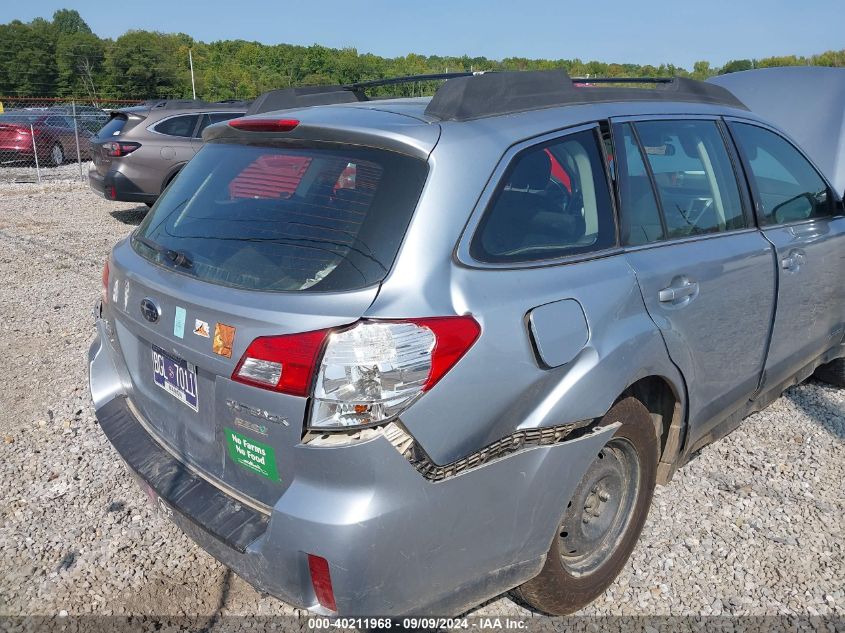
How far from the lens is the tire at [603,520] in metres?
2.53

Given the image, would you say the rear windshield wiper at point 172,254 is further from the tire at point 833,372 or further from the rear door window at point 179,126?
the rear door window at point 179,126

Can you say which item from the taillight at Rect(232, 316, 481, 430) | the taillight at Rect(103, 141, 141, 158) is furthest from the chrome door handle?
the taillight at Rect(103, 141, 141, 158)

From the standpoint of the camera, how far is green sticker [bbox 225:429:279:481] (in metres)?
2.09

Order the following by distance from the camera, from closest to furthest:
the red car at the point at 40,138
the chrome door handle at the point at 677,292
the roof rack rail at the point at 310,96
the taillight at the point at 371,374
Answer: the taillight at the point at 371,374 → the chrome door handle at the point at 677,292 → the roof rack rail at the point at 310,96 → the red car at the point at 40,138

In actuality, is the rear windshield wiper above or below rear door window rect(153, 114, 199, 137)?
above

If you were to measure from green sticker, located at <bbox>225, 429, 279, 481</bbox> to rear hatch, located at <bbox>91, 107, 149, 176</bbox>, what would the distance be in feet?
31.3

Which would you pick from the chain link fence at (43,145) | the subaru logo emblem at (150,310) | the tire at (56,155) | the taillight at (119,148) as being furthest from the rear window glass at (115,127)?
the subaru logo emblem at (150,310)

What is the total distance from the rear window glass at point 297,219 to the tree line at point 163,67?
21.8 metres

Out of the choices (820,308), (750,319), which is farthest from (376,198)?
(820,308)

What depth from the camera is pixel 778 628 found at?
8.77ft

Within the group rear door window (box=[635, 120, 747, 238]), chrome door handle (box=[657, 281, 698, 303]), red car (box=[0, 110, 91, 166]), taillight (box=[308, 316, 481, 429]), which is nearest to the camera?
taillight (box=[308, 316, 481, 429])

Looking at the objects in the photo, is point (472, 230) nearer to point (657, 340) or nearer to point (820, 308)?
point (657, 340)

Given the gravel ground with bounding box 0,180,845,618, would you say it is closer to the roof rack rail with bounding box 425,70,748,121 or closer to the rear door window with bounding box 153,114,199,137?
the roof rack rail with bounding box 425,70,748,121

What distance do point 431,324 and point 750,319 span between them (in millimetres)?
1928
